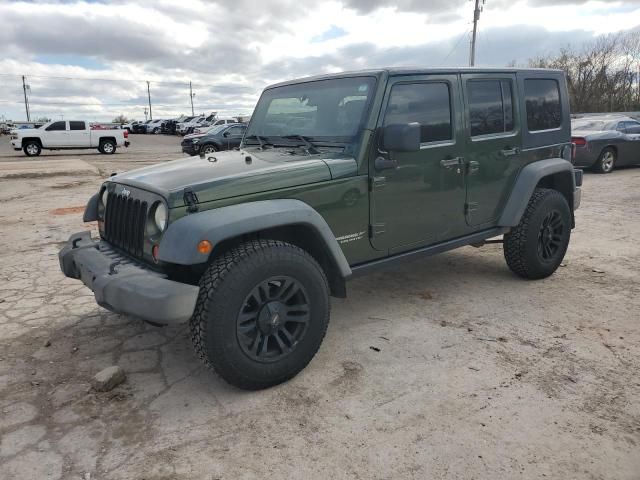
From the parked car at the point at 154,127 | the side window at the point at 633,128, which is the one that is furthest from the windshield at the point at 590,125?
the parked car at the point at 154,127

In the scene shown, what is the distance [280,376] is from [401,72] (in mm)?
2289

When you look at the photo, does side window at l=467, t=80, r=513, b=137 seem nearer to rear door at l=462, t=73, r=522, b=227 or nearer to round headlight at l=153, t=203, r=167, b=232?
rear door at l=462, t=73, r=522, b=227

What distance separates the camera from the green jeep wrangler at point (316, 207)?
2.80 metres

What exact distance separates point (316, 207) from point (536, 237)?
2.48 meters

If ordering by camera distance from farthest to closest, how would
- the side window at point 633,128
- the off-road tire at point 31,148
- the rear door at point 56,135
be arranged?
the rear door at point 56,135 < the off-road tire at point 31,148 < the side window at point 633,128

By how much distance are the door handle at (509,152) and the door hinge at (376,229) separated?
1517 mm

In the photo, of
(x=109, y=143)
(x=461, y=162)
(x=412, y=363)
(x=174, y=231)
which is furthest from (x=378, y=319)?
(x=109, y=143)

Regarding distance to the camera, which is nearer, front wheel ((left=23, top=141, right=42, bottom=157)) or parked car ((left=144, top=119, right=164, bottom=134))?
front wheel ((left=23, top=141, right=42, bottom=157))

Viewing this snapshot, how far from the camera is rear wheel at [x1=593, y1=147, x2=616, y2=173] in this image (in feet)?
42.4

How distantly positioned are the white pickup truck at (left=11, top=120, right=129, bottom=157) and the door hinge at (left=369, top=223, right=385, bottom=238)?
23.7 meters

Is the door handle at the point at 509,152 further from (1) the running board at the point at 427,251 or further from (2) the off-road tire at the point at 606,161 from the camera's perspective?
(2) the off-road tire at the point at 606,161

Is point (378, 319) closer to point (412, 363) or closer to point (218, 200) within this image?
point (412, 363)

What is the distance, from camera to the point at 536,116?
4.73 m

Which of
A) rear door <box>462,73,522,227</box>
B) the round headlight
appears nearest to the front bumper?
the round headlight
